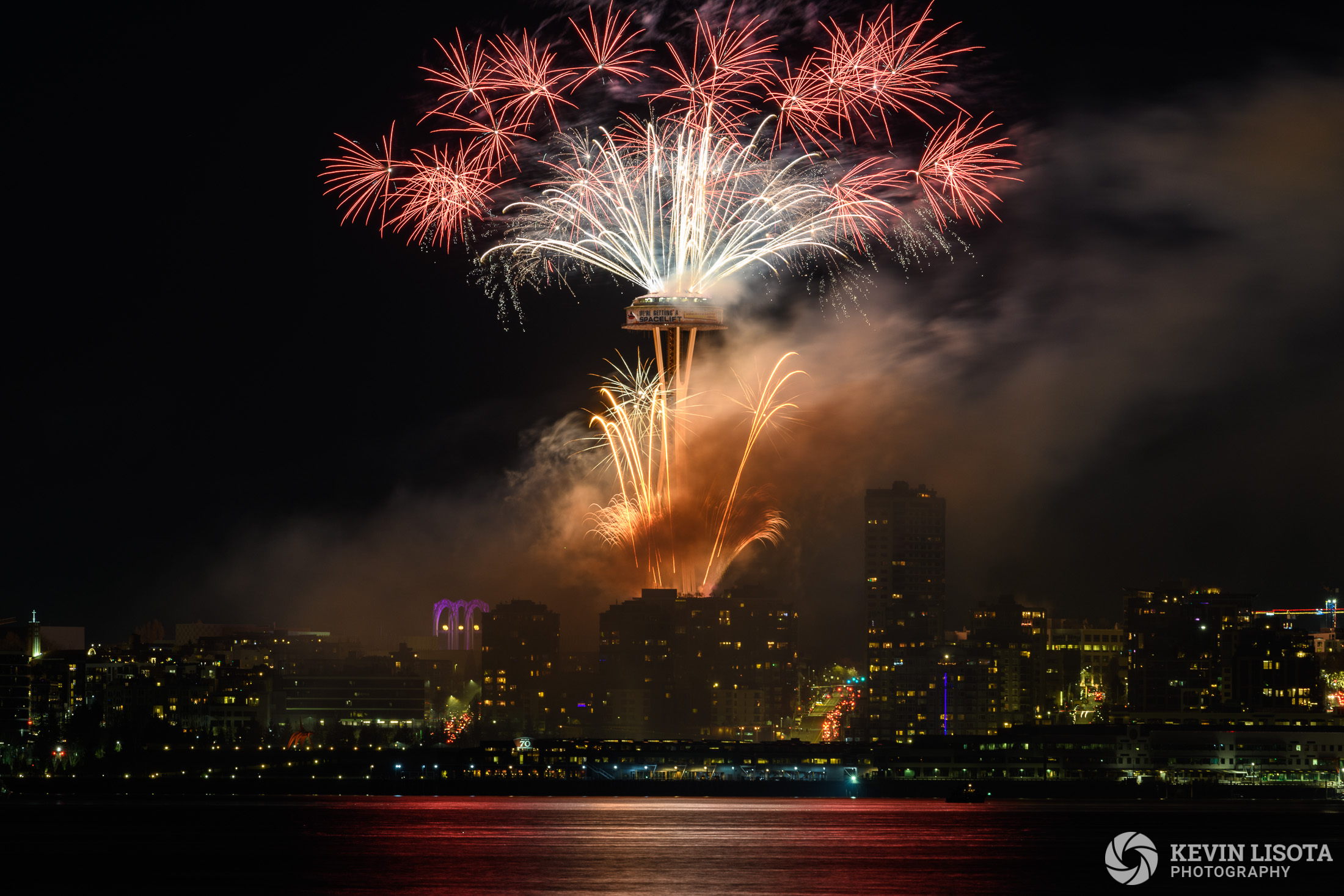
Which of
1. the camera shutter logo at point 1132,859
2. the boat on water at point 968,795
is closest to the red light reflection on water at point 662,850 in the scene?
the camera shutter logo at point 1132,859

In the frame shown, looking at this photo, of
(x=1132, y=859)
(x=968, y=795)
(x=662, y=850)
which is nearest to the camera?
(x=1132, y=859)

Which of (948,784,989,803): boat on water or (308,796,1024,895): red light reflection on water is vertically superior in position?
(948,784,989,803): boat on water

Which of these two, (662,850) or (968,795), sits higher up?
(968,795)

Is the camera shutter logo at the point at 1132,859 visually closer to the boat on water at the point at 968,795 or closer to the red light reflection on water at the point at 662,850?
the red light reflection on water at the point at 662,850

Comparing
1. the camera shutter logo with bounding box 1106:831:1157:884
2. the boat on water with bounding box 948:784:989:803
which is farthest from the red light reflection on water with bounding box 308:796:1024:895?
the boat on water with bounding box 948:784:989:803

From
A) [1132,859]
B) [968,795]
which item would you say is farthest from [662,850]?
[968,795]

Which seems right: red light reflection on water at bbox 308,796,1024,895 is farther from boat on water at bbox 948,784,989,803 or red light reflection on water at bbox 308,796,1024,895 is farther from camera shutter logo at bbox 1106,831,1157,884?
boat on water at bbox 948,784,989,803

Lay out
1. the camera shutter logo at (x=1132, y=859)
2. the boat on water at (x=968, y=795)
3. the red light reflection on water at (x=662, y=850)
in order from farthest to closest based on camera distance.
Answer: the boat on water at (x=968, y=795) < the camera shutter logo at (x=1132, y=859) < the red light reflection on water at (x=662, y=850)

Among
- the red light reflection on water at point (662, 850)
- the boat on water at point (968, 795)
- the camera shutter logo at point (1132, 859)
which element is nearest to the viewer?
the red light reflection on water at point (662, 850)

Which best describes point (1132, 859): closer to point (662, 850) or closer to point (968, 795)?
point (662, 850)

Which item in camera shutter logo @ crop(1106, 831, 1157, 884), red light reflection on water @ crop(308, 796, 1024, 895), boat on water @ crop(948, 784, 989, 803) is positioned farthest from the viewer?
boat on water @ crop(948, 784, 989, 803)
